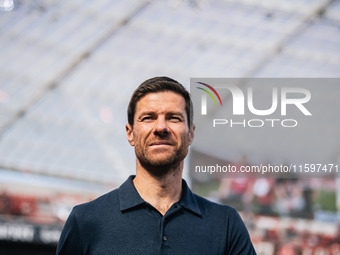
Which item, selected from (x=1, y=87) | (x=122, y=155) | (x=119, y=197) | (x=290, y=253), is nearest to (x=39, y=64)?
(x=1, y=87)

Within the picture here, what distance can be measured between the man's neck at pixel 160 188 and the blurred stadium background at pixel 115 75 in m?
13.9

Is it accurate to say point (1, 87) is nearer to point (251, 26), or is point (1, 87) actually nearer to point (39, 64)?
point (39, 64)

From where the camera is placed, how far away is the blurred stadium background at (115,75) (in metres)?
17.1

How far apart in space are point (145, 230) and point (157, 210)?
0.07 metres

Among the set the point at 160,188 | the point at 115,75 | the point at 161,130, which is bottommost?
the point at 160,188

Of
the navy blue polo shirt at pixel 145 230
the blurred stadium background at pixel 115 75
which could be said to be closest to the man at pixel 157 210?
the navy blue polo shirt at pixel 145 230

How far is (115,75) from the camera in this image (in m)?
20.4

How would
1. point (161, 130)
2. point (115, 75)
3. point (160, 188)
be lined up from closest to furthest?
point (161, 130) → point (160, 188) → point (115, 75)

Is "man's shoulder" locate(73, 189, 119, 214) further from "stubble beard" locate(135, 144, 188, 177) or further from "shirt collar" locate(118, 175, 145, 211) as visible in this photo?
"stubble beard" locate(135, 144, 188, 177)

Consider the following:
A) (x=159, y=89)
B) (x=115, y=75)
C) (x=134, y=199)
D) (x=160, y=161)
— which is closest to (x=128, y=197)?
(x=134, y=199)

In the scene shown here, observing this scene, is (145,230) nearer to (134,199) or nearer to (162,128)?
(134,199)

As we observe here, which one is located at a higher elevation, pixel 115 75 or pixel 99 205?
pixel 115 75

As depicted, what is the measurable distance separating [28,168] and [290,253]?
9.72 meters

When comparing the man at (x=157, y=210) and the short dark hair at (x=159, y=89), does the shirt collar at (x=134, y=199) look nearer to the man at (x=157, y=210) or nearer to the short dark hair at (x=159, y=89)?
the man at (x=157, y=210)
